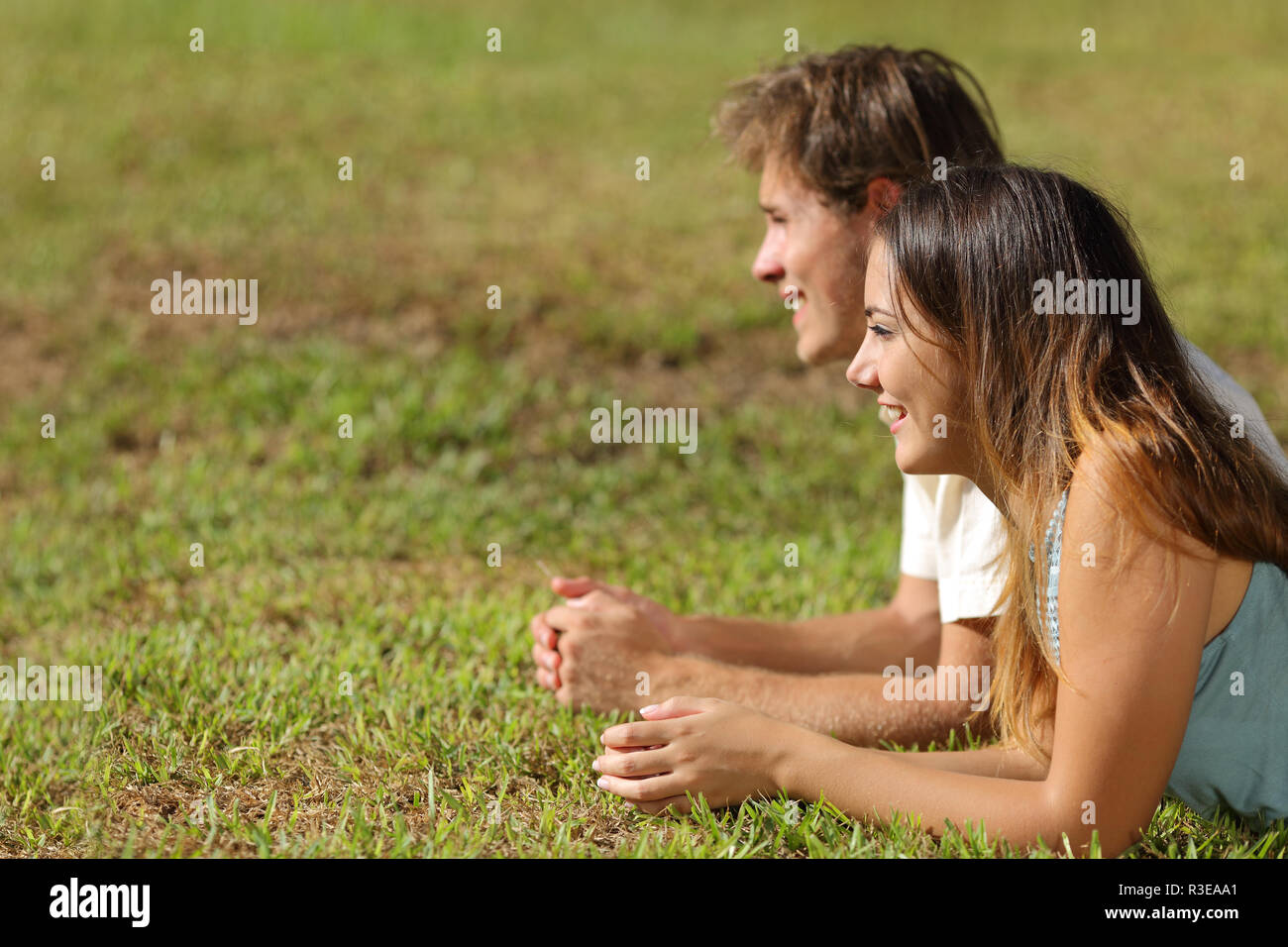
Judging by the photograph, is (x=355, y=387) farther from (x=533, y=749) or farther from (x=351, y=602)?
(x=533, y=749)

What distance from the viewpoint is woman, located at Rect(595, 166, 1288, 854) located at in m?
2.34

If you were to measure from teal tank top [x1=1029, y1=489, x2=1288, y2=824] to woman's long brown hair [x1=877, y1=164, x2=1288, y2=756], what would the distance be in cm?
8

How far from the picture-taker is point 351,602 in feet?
14.8

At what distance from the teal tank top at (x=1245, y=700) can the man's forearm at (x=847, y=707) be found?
0.70m

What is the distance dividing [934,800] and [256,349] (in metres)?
5.00

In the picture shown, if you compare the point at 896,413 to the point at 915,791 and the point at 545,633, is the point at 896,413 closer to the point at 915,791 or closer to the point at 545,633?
the point at 915,791

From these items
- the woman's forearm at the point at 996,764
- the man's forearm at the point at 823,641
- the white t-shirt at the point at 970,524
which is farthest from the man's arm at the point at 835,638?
the woman's forearm at the point at 996,764

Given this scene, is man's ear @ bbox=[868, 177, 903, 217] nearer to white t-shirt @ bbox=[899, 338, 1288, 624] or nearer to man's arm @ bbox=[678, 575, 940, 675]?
white t-shirt @ bbox=[899, 338, 1288, 624]

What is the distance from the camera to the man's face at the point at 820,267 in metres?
3.57

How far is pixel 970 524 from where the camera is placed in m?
3.25

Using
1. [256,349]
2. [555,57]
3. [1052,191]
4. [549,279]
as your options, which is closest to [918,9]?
[555,57]

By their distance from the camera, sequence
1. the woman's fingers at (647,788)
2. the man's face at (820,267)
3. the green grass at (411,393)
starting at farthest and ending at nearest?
the man's face at (820,267), the green grass at (411,393), the woman's fingers at (647,788)

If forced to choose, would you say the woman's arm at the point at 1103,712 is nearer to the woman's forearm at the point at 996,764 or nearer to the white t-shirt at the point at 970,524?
the woman's forearm at the point at 996,764

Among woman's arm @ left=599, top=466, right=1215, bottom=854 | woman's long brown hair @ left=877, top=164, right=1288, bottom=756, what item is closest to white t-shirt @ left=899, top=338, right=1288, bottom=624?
woman's long brown hair @ left=877, top=164, right=1288, bottom=756
